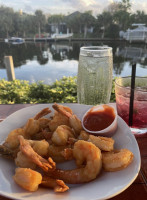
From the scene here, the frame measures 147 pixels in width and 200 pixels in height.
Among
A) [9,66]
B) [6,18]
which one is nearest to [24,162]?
[9,66]

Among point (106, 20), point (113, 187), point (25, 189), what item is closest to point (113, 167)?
point (113, 187)

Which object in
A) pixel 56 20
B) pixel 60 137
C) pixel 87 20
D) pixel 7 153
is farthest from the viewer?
pixel 56 20

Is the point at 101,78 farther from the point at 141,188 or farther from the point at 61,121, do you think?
the point at 141,188

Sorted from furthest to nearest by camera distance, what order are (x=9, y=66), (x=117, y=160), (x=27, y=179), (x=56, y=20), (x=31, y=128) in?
(x=56, y=20) → (x=9, y=66) → (x=31, y=128) → (x=117, y=160) → (x=27, y=179)

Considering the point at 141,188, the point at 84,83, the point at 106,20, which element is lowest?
the point at 141,188

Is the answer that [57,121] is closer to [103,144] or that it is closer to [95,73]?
[103,144]

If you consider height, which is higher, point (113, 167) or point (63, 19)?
point (63, 19)

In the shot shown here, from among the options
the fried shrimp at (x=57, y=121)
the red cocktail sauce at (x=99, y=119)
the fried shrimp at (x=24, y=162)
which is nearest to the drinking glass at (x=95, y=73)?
the red cocktail sauce at (x=99, y=119)

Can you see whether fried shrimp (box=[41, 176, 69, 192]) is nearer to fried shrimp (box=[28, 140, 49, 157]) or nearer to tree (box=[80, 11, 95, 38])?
fried shrimp (box=[28, 140, 49, 157])
